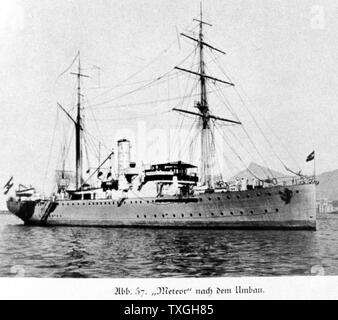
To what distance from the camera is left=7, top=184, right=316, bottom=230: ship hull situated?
2570 cm

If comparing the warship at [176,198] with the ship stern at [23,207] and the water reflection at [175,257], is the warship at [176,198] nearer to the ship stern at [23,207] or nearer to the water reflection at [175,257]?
the ship stern at [23,207]

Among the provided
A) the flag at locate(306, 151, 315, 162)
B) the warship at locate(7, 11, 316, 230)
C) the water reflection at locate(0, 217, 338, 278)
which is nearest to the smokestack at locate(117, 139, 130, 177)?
the warship at locate(7, 11, 316, 230)

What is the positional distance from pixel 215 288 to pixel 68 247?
1060cm

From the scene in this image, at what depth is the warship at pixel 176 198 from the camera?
2572 cm

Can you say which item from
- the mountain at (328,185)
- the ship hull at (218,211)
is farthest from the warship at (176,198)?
the mountain at (328,185)

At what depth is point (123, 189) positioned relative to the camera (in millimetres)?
33000

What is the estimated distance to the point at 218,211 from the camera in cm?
2702

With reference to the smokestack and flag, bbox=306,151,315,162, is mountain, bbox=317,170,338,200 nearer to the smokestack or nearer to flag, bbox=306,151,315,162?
the smokestack

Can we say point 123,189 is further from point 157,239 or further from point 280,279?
point 280,279

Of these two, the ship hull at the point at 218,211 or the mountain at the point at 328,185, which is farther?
the mountain at the point at 328,185

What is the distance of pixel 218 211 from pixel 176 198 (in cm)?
326

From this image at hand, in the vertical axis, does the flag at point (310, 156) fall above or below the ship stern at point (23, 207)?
above

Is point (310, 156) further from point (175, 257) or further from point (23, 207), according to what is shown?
point (23, 207)
